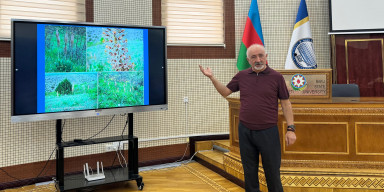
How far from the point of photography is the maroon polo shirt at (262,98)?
6.93 feet

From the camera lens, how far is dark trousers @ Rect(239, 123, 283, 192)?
2107mm

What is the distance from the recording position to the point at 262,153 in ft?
7.02

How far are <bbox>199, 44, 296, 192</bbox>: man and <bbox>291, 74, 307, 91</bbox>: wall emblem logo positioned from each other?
0.91m

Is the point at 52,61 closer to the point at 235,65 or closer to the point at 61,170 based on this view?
the point at 61,170

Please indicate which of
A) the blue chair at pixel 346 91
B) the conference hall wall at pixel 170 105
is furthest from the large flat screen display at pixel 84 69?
the blue chair at pixel 346 91

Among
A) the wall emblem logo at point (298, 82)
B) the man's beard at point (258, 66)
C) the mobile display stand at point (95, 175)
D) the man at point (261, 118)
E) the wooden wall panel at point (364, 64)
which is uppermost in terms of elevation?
the wooden wall panel at point (364, 64)

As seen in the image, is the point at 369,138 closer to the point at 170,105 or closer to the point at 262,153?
the point at 262,153

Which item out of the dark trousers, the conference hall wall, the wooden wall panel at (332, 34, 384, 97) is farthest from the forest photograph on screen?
the wooden wall panel at (332, 34, 384, 97)

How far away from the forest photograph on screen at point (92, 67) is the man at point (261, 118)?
1.45m

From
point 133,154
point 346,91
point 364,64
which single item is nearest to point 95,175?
point 133,154

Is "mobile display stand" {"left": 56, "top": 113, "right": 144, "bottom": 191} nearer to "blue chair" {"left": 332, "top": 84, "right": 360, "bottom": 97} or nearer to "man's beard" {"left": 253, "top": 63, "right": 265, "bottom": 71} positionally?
"man's beard" {"left": 253, "top": 63, "right": 265, "bottom": 71}

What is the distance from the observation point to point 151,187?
3203 millimetres

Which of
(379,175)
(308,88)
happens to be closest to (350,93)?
(308,88)

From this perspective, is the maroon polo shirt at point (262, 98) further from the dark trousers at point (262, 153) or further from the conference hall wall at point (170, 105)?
the conference hall wall at point (170, 105)
